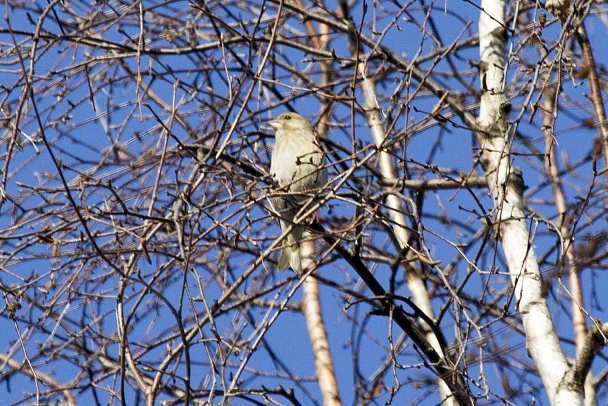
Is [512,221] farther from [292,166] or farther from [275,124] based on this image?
[275,124]

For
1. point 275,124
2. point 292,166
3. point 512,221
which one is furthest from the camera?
point 275,124

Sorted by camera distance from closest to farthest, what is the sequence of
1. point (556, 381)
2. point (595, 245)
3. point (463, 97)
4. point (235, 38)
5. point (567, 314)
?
point (595, 245), point (556, 381), point (235, 38), point (463, 97), point (567, 314)

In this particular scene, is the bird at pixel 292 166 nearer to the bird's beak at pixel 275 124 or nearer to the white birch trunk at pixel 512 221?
the bird's beak at pixel 275 124

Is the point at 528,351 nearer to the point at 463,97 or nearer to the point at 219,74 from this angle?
the point at 463,97

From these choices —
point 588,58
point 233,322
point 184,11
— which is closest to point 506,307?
point 588,58

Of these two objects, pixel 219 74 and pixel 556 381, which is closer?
pixel 556 381

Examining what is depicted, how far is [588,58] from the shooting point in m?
4.62

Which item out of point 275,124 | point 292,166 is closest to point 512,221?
point 292,166

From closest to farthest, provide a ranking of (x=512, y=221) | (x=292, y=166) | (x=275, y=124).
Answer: (x=512, y=221) → (x=292, y=166) → (x=275, y=124)

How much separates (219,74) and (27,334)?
2085mm

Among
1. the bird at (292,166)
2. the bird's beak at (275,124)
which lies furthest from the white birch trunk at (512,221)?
the bird's beak at (275,124)

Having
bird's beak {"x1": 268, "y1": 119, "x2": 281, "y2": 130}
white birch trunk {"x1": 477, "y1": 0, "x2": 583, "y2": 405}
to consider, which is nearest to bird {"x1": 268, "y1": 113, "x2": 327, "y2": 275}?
bird's beak {"x1": 268, "y1": 119, "x2": 281, "y2": 130}

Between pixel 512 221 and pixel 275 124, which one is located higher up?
pixel 275 124

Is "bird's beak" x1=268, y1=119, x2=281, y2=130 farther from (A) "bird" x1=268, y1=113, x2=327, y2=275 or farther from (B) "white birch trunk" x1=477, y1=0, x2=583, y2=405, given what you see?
(B) "white birch trunk" x1=477, y1=0, x2=583, y2=405
